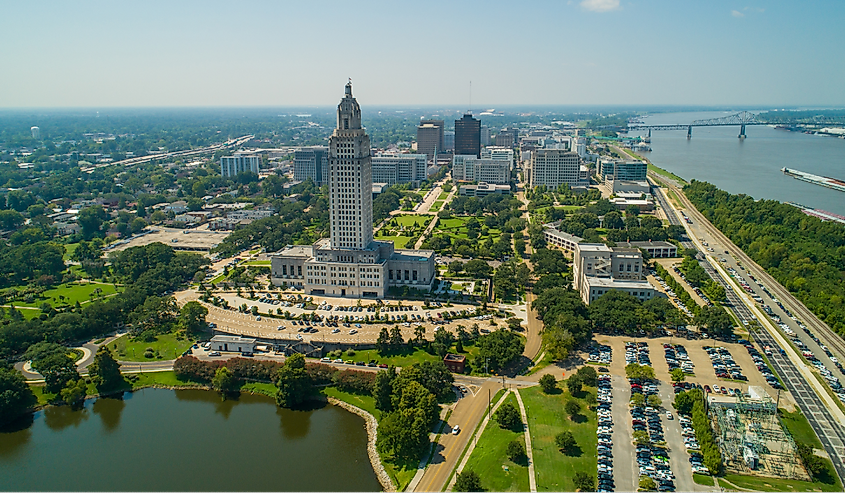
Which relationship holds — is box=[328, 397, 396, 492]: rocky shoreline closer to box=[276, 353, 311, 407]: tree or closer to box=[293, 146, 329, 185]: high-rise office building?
box=[276, 353, 311, 407]: tree

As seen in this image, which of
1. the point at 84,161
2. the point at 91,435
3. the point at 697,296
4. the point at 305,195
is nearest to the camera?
the point at 91,435

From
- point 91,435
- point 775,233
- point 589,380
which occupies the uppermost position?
point 775,233

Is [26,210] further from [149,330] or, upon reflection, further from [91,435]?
[91,435]

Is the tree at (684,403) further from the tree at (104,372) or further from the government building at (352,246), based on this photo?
the tree at (104,372)

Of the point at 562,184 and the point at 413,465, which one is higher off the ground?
the point at 562,184

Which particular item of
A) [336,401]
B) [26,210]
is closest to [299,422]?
[336,401]

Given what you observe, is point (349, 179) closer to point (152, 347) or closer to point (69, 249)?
point (152, 347)

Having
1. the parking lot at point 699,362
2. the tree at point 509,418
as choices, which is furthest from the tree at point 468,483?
the parking lot at point 699,362
